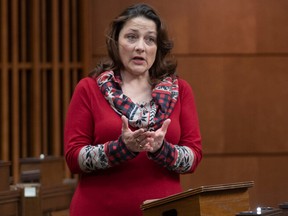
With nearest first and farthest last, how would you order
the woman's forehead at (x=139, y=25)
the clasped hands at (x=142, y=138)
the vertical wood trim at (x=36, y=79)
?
the clasped hands at (x=142, y=138) < the woman's forehead at (x=139, y=25) < the vertical wood trim at (x=36, y=79)

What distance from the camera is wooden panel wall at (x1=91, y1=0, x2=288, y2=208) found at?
511 cm

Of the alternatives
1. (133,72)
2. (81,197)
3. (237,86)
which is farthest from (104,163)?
(237,86)

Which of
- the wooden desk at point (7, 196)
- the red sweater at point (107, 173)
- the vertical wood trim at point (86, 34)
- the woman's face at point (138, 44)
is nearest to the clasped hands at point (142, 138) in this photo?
the red sweater at point (107, 173)

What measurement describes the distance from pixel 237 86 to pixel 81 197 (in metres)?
3.34

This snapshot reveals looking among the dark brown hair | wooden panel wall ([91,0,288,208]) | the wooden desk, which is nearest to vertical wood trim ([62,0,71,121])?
wooden panel wall ([91,0,288,208])

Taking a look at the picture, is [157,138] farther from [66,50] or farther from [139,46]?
[66,50]

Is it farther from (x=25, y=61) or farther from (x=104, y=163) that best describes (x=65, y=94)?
(x=104, y=163)

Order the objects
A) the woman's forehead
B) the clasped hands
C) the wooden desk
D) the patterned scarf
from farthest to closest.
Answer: the wooden desk < the woman's forehead < the patterned scarf < the clasped hands

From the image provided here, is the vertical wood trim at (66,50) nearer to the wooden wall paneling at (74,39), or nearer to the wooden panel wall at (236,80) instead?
the wooden wall paneling at (74,39)

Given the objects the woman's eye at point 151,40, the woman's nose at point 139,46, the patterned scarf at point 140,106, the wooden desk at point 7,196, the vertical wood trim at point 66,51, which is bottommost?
the wooden desk at point 7,196

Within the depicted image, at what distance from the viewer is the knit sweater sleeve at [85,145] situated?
1.84 m

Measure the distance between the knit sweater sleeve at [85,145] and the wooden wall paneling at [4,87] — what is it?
10.7ft

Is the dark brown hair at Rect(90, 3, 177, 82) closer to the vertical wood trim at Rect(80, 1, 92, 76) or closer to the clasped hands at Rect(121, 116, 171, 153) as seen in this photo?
the clasped hands at Rect(121, 116, 171, 153)

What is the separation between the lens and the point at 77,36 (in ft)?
17.4
